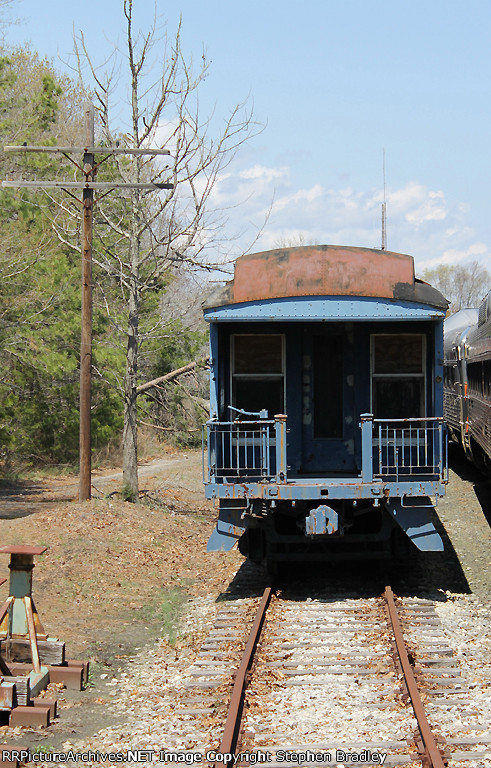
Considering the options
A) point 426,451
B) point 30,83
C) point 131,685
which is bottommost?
point 131,685

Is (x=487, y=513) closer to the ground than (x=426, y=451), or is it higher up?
closer to the ground

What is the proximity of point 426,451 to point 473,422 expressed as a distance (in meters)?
7.83

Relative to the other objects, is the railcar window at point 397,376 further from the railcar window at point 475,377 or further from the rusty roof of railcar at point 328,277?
the railcar window at point 475,377

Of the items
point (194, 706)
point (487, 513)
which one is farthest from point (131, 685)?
point (487, 513)

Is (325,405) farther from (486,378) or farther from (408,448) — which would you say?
(486,378)

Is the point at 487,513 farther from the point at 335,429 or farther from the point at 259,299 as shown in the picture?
the point at 259,299

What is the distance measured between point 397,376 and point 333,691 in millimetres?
4703

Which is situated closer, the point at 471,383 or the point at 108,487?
the point at 471,383

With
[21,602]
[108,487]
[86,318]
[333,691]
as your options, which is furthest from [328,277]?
[108,487]

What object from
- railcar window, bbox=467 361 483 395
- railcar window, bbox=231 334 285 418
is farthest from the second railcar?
railcar window, bbox=231 334 285 418

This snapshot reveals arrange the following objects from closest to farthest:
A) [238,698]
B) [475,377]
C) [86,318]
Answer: [238,698] → [86,318] → [475,377]

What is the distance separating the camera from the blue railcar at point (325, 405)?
32.6 ft

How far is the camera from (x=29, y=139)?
23.0 meters

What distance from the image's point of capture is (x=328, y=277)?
A: 33.8 feet
